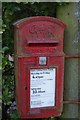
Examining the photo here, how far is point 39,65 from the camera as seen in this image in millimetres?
3230

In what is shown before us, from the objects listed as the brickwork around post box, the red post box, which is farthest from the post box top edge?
the brickwork around post box

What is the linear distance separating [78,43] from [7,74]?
34.9 inches

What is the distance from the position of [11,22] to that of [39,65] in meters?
0.63

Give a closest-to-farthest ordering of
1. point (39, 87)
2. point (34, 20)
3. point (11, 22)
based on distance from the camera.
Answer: point (34, 20) < point (39, 87) < point (11, 22)

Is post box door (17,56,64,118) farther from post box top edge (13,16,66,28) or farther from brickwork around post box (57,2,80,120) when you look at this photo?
post box top edge (13,16,66,28)

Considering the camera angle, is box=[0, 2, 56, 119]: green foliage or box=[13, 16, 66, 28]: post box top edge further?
box=[0, 2, 56, 119]: green foliage

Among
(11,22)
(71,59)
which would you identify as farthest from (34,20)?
(71,59)

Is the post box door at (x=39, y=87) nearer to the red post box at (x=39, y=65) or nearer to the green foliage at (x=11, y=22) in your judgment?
the red post box at (x=39, y=65)

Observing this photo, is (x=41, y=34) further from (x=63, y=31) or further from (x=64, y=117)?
(x=64, y=117)

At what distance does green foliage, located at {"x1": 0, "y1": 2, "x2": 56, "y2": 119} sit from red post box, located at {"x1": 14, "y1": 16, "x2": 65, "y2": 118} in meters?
0.17

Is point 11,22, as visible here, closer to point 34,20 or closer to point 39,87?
point 34,20

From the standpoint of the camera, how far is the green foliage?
11.1ft

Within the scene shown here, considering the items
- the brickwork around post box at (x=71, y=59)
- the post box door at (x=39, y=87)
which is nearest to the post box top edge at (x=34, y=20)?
the brickwork around post box at (x=71, y=59)

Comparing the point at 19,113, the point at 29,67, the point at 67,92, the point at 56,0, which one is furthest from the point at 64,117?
the point at 56,0
